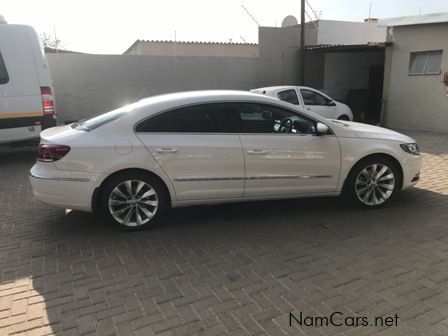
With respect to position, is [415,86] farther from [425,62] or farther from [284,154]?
[284,154]

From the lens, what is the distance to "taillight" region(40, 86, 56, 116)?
843 centimetres

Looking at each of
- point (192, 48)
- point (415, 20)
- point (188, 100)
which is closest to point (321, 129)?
point (188, 100)

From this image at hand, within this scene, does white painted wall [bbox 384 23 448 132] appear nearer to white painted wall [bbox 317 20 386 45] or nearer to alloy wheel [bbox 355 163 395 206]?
white painted wall [bbox 317 20 386 45]

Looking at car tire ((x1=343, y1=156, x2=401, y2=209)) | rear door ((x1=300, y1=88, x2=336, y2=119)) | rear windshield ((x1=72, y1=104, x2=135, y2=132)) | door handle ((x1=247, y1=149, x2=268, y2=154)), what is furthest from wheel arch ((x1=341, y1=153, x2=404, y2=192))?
rear door ((x1=300, y1=88, x2=336, y2=119))

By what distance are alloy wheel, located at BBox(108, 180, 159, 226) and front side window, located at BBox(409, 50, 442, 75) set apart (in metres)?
10.5

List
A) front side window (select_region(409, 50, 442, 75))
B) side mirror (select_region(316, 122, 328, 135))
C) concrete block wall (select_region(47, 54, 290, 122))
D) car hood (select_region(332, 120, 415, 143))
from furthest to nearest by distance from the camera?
concrete block wall (select_region(47, 54, 290, 122)), front side window (select_region(409, 50, 442, 75)), car hood (select_region(332, 120, 415, 143)), side mirror (select_region(316, 122, 328, 135))

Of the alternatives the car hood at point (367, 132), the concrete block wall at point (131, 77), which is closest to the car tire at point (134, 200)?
the car hood at point (367, 132)

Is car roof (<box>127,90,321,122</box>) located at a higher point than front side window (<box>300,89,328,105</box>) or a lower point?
higher

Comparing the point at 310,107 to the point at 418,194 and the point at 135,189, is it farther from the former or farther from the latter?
the point at 135,189

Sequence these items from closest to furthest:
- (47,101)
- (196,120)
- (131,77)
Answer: (196,120), (47,101), (131,77)

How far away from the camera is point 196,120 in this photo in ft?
15.6

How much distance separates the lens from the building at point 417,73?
11938 mm

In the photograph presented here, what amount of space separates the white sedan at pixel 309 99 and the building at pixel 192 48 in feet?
35.4

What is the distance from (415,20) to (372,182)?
29.5 feet
